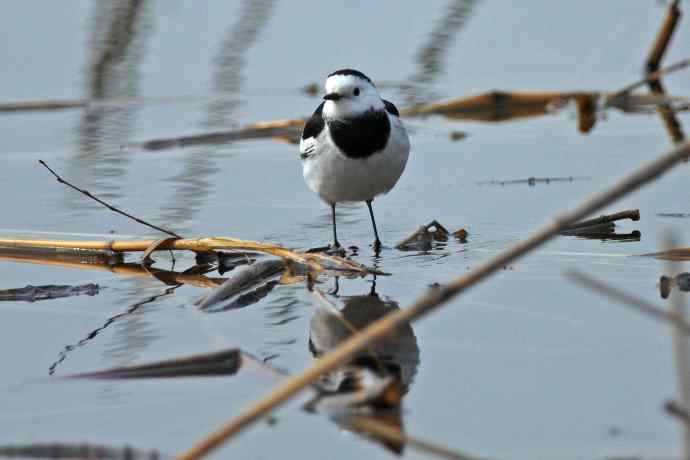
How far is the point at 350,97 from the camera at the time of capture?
672 cm

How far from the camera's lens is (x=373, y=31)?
10.4 m

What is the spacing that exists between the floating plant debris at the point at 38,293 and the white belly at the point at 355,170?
1632 mm

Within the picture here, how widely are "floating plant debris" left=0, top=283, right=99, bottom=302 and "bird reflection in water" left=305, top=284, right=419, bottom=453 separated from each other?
1.10 m

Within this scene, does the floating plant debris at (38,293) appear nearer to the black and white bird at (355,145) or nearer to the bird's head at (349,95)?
the black and white bird at (355,145)

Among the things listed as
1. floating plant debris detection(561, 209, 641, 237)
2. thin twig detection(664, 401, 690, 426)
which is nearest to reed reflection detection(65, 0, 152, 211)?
floating plant debris detection(561, 209, 641, 237)

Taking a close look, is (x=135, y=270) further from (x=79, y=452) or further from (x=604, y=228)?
(x=79, y=452)

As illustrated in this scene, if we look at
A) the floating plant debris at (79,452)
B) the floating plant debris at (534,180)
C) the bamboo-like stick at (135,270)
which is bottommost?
the floating plant debris at (79,452)

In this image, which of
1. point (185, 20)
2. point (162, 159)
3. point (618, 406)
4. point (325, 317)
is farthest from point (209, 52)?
point (618, 406)

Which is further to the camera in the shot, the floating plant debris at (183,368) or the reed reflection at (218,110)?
the reed reflection at (218,110)

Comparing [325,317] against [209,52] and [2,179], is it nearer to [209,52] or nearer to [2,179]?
[2,179]

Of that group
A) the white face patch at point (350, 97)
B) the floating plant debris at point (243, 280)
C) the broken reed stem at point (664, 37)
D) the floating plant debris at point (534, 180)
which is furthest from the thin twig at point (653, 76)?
the floating plant debris at point (243, 280)

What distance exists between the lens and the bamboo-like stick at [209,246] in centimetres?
571

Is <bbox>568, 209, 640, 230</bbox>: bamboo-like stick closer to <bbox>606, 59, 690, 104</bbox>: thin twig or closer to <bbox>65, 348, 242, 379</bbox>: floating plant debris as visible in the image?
<bbox>606, 59, 690, 104</bbox>: thin twig

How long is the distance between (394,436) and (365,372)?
59 centimetres
